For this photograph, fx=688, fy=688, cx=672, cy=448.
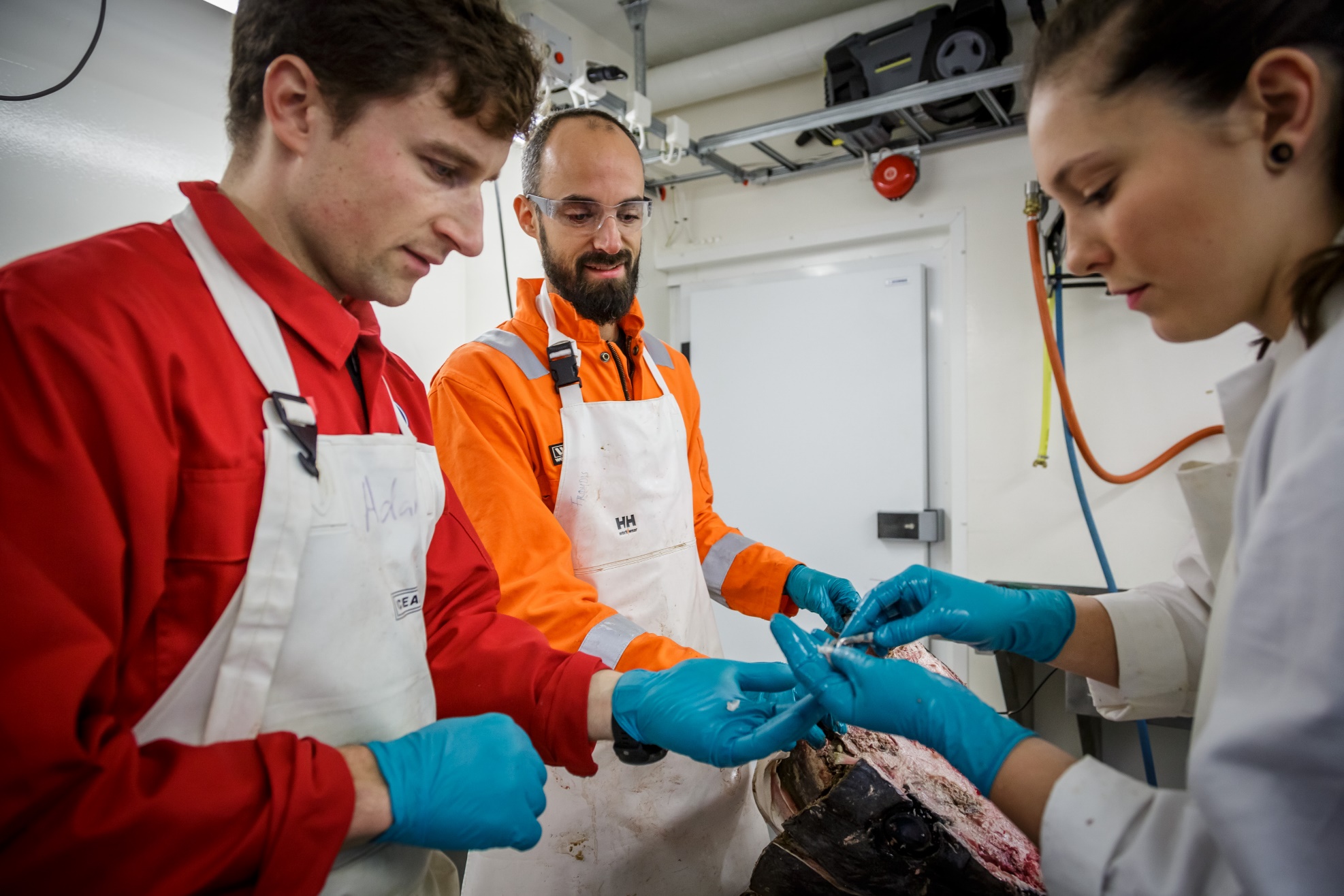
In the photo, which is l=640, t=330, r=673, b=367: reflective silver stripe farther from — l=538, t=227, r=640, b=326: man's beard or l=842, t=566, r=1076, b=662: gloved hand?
l=842, t=566, r=1076, b=662: gloved hand

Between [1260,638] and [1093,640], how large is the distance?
23.9 inches

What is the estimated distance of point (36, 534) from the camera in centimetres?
59

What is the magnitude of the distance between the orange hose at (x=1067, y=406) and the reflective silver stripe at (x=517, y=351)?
6.70 ft

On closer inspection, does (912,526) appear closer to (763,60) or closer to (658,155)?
(658,155)

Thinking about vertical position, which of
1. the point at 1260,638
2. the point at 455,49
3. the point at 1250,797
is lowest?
the point at 1250,797

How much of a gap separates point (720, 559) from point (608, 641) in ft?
2.32

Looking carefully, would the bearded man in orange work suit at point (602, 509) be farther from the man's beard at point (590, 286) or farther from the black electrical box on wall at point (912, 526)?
the black electrical box on wall at point (912, 526)

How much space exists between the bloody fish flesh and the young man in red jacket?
20 cm

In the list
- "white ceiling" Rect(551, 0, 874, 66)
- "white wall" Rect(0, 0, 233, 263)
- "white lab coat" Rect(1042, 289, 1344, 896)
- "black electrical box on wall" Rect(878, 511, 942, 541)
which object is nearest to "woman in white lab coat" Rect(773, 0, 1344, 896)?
"white lab coat" Rect(1042, 289, 1344, 896)

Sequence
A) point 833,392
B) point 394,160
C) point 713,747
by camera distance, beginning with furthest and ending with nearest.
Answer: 1. point 833,392
2. point 713,747
3. point 394,160

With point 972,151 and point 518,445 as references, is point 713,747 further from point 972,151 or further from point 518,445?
point 972,151

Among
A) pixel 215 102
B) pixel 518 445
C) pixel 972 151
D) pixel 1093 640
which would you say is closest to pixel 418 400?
pixel 518 445

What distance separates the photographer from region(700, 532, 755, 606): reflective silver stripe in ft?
6.44

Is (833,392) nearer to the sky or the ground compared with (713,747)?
nearer to the sky
